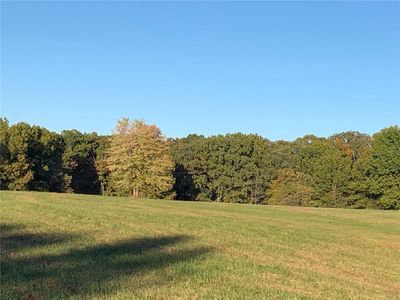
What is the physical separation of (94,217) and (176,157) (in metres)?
76.1

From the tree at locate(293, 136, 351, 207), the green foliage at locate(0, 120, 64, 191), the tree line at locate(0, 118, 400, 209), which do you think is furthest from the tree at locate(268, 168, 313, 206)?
the green foliage at locate(0, 120, 64, 191)

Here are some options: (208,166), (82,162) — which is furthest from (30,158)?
(208,166)

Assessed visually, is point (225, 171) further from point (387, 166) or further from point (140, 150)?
point (387, 166)

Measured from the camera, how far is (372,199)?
8306 centimetres

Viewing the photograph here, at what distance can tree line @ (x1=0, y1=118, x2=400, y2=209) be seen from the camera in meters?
77.0

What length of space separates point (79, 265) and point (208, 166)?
85232 millimetres

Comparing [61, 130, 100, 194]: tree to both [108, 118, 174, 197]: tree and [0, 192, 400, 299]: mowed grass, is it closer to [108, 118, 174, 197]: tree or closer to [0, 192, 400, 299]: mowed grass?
[108, 118, 174, 197]: tree

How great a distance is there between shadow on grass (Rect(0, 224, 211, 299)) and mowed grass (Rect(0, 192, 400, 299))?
0.02 meters

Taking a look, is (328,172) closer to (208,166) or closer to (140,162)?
(208,166)

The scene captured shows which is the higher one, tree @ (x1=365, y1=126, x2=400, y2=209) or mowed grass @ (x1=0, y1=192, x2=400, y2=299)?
tree @ (x1=365, y1=126, x2=400, y2=209)

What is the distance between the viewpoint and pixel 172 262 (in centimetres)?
1105

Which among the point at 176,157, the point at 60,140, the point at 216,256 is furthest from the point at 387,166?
the point at 216,256

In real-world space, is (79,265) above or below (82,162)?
below

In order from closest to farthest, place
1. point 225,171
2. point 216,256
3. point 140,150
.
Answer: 1. point 216,256
2. point 140,150
3. point 225,171
